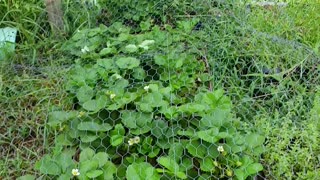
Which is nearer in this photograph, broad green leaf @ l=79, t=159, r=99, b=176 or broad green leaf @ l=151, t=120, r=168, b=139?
broad green leaf @ l=79, t=159, r=99, b=176

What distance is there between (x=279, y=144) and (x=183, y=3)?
134 cm

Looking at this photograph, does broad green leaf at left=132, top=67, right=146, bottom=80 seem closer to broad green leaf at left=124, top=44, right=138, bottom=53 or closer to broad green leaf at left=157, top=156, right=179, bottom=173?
broad green leaf at left=124, top=44, right=138, bottom=53

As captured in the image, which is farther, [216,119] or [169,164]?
[216,119]

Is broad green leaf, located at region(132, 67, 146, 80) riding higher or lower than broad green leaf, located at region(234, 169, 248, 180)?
higher

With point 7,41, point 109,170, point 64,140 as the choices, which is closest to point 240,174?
point 109,170

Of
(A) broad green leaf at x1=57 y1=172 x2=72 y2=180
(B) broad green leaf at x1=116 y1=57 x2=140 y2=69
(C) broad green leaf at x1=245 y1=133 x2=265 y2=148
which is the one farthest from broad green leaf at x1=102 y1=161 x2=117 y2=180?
(B) broad green leaf at x1=116 y1=57 x2=140 y2=69

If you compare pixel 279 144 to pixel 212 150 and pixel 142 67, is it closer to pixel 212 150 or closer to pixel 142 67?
pixel 212 150

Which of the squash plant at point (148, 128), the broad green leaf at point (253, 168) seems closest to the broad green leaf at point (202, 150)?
the squash plant at point (148, 128)

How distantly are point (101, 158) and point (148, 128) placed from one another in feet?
0.67

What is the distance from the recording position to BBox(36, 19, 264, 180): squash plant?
139 centimetres

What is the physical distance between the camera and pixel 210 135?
141 cm

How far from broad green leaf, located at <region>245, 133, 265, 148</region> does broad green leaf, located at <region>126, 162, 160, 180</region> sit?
343mm

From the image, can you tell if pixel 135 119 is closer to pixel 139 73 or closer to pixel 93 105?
pixel 93 105

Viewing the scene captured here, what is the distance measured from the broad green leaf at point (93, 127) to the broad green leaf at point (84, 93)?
0.17m
